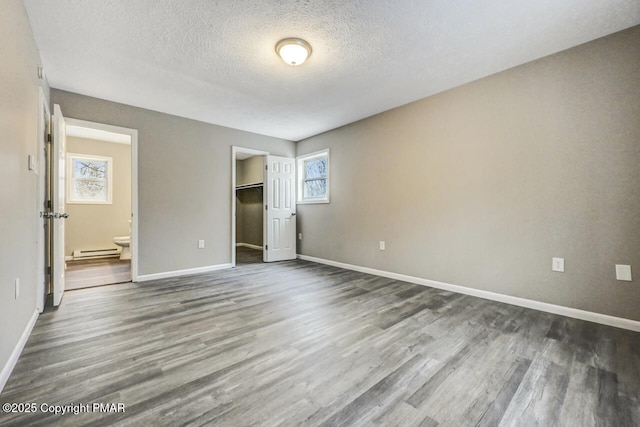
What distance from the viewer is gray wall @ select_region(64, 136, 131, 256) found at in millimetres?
5266

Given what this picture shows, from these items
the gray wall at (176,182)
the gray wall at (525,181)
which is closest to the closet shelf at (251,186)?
the gray wall at (176,182)

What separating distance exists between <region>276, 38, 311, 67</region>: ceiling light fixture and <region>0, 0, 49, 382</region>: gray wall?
5.53ft

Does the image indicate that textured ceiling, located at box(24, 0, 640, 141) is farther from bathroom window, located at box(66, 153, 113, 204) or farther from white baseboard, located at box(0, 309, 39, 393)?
bathroom window, located at box(66, 153, 113, 204)

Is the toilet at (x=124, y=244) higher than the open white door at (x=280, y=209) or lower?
lower

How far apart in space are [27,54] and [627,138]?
4718 millimetres

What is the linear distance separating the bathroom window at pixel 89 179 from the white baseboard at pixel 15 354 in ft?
13.6

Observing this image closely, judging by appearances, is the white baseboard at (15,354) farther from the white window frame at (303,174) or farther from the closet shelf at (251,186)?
the closet shelf at (251,186)

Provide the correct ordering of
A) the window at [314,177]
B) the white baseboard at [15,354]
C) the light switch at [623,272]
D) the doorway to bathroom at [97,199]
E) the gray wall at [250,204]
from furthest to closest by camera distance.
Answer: the gray wall at [250,204] < the doorway to bathroom at [97,199] < the window at [314,177] < the light switch at [623,272] < the white baseboard at [15,354]

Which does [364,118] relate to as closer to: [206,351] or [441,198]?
[441,198]

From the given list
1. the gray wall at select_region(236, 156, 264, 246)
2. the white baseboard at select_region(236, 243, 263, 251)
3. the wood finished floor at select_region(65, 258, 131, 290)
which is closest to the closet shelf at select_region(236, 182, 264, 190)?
the gray wall at select_region(236, 156, 264, 246)

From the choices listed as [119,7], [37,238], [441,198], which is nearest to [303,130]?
[441,198]

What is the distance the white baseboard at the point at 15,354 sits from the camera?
1438 millimetres

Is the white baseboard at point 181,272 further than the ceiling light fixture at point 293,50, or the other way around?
the white baseboard at point 181,272

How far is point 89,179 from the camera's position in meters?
5.48
